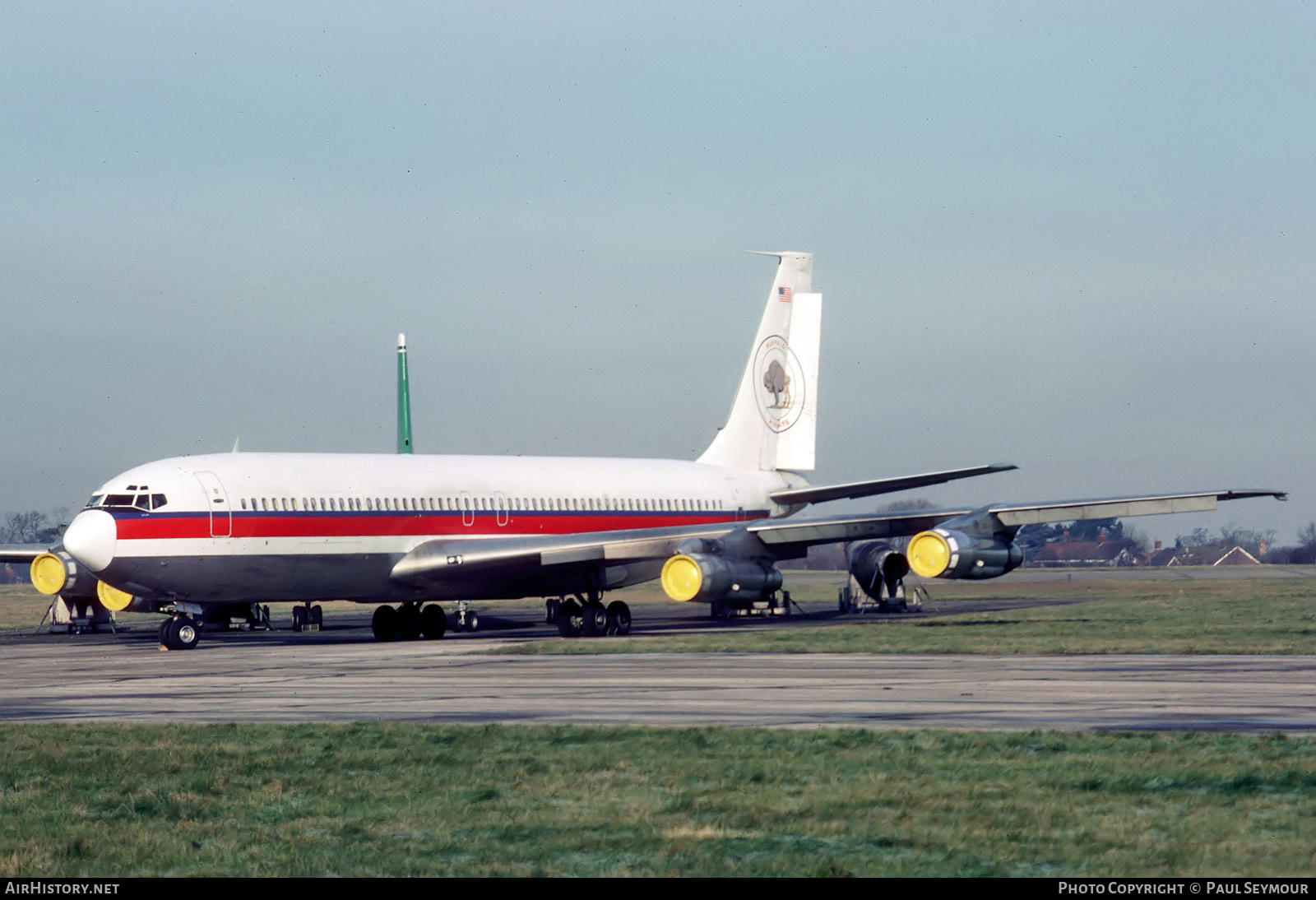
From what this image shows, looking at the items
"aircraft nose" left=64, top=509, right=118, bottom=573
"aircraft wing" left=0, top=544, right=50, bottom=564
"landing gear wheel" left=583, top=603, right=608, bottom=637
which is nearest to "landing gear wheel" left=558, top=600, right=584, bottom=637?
"landing gear wheel" left=583, top=603, right=608, bottom=637

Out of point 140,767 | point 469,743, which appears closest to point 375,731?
point 469,743

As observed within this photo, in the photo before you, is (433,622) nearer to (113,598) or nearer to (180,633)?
(180,633)

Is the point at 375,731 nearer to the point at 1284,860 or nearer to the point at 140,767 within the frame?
the point at 140,767

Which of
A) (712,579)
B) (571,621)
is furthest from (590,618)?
(712,579)

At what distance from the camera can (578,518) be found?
4381cm

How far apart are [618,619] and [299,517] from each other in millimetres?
8724

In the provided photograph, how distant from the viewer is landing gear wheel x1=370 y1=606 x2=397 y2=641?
39812mm

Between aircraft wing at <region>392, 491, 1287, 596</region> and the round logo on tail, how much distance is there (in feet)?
40.2

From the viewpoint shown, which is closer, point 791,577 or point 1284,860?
point 1284,860

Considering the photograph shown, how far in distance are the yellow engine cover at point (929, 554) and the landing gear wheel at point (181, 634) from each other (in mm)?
17069

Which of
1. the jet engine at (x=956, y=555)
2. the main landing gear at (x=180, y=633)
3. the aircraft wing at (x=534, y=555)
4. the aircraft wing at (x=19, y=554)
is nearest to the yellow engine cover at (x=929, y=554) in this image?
the jet engine at (x=956, y=555)

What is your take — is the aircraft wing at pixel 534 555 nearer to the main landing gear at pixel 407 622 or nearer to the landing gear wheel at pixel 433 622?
the landing gear wheel at pixel 433 622

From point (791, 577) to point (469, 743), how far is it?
91377 mm

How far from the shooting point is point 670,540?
37.4 metres
